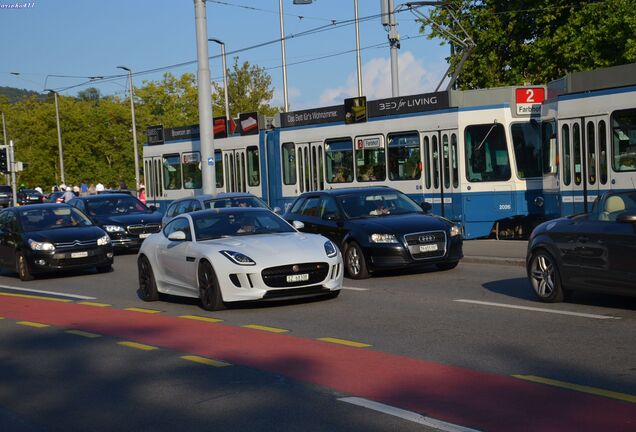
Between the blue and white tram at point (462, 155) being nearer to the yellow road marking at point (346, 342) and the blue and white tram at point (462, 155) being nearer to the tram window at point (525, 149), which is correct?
the tram window at point (525, 149)

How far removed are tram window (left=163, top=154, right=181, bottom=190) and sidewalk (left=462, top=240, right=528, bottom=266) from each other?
1747 cm

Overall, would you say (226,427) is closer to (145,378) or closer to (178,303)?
(145,378)

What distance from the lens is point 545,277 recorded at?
13.3 meters

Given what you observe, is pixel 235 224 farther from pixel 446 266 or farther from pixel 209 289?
pixel 446 266

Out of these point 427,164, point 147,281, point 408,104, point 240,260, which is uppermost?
point 408,104

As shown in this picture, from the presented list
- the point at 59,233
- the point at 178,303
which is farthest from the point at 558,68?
the point at 178,303

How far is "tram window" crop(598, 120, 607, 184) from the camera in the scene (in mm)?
20938

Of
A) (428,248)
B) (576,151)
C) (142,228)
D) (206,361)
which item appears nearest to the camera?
(206,361)

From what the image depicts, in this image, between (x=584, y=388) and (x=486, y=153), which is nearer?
(x=584, y=388)

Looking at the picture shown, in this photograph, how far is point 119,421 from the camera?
25.2 ft

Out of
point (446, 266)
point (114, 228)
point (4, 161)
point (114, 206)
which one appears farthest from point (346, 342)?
point (4, 161)

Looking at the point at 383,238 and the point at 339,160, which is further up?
the point at 339,160

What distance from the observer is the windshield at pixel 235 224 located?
15422 millimetres

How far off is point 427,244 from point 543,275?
4406 mm
